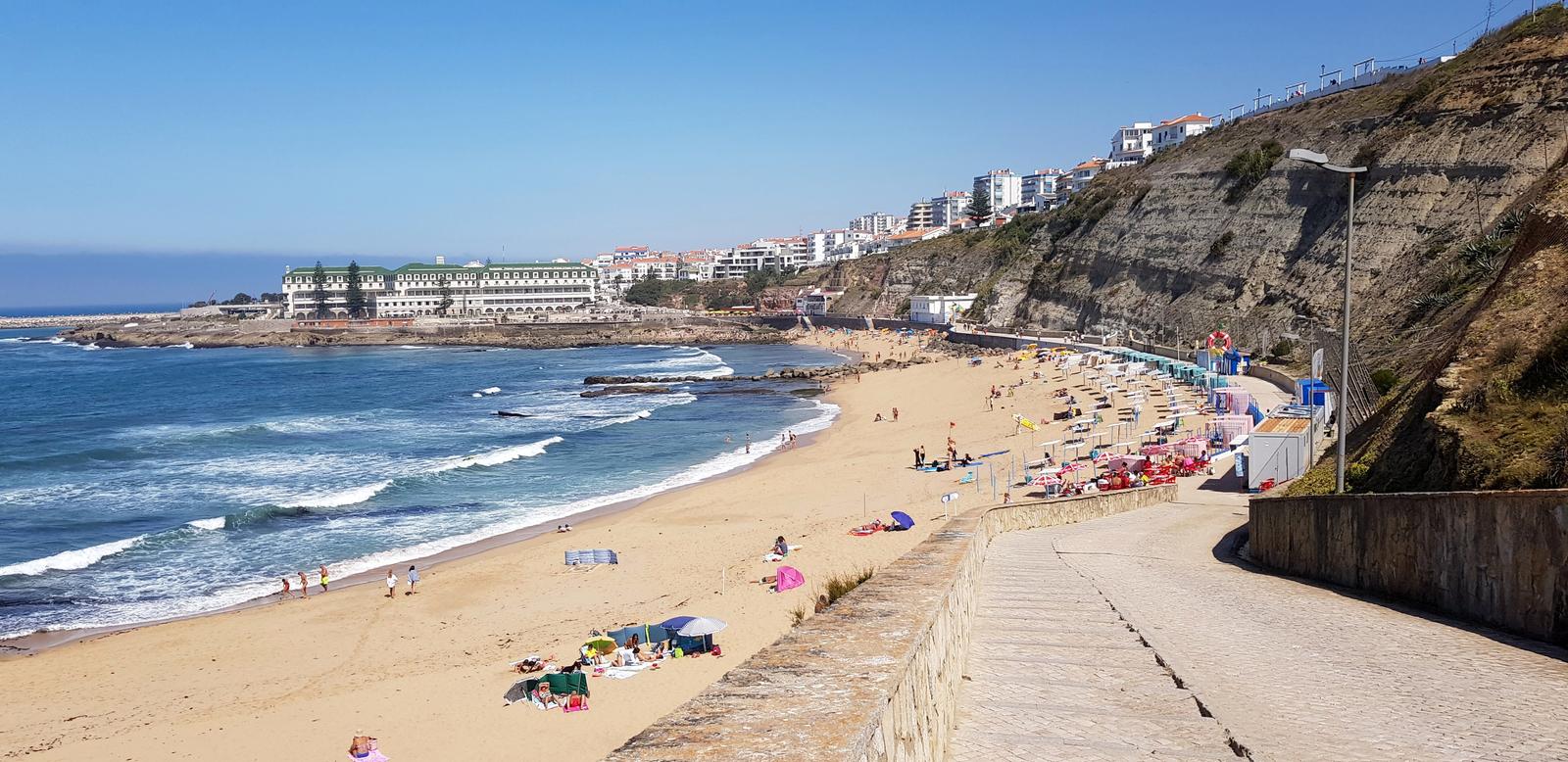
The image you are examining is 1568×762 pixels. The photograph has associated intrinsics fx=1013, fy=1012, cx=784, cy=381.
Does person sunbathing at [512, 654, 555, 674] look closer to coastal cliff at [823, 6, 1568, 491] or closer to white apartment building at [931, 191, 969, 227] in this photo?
coastal cliff at [823, 6, 1568, 491]

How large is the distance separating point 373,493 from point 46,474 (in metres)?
13.5

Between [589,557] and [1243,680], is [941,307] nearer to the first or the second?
[589,557]

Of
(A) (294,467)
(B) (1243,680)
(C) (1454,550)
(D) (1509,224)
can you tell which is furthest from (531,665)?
(D) (1509,224)

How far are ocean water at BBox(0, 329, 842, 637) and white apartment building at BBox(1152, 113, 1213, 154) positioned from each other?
227 feet

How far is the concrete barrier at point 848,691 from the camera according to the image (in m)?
2.83

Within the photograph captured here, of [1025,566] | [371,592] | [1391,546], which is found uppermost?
[1391,546]

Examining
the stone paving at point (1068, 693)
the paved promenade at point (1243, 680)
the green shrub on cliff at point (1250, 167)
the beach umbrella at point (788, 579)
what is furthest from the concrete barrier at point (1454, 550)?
the green shrub on cliff at point (1250, 167)

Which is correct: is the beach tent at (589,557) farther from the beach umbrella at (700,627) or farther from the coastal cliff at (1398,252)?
the coastal cliff at (1398,252)

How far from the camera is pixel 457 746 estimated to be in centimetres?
1215

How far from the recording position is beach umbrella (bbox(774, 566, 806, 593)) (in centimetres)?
1781

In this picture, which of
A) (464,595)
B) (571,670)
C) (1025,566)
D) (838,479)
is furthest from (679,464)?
(1025,566)

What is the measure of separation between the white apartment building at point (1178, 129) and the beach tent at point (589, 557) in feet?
321

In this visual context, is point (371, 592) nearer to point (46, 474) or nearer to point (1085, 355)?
point (46, 474)

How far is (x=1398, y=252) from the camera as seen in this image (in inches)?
1532
